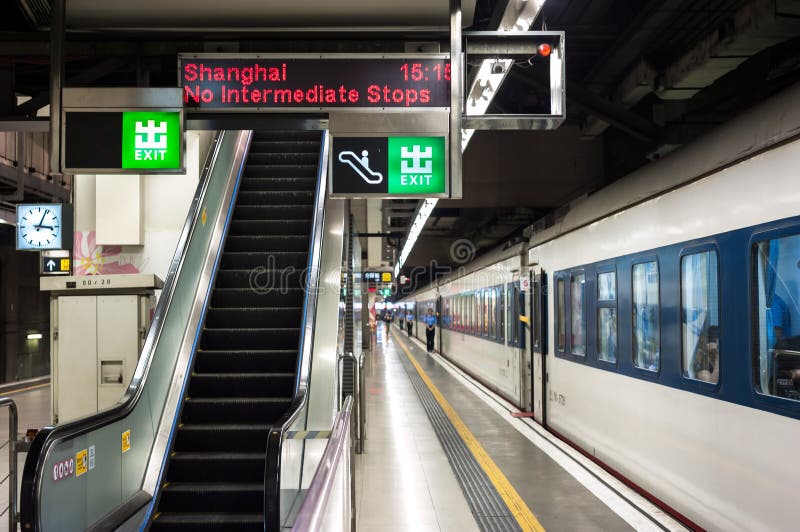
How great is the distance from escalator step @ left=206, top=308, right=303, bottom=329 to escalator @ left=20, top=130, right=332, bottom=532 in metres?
0.01

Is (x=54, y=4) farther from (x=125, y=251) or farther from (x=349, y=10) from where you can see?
(x=125, y=251)

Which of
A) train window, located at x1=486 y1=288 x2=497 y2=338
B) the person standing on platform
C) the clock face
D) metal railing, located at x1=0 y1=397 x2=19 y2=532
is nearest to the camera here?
metal railing, located at x1=0 y1=397 x2=19 y2=532

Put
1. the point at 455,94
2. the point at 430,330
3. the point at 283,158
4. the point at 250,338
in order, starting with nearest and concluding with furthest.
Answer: the point at 455,94
the point at 250,338
the point at 283,158
the point at 430,330

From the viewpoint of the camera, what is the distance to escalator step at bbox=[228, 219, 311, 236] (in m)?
8.59

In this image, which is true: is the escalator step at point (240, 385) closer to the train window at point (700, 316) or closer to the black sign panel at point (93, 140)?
the black sign panel at point (93, 140)

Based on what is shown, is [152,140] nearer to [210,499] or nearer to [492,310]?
[210,499]

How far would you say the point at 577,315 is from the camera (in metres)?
8.16

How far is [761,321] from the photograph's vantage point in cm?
414

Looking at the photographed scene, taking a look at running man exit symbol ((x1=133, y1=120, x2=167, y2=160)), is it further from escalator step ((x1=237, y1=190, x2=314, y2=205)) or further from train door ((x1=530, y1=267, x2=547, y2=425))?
train door ((x1=530, y1=267, x2=547, y2=425))

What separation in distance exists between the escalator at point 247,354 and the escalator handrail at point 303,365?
313 mm

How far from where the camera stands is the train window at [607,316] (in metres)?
6.85

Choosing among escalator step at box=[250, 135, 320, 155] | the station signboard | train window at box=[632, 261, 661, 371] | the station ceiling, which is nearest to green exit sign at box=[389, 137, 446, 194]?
the station ceiling

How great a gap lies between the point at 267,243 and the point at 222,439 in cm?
287

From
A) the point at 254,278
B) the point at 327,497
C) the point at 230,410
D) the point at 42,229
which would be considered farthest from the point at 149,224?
the point at 327,497
